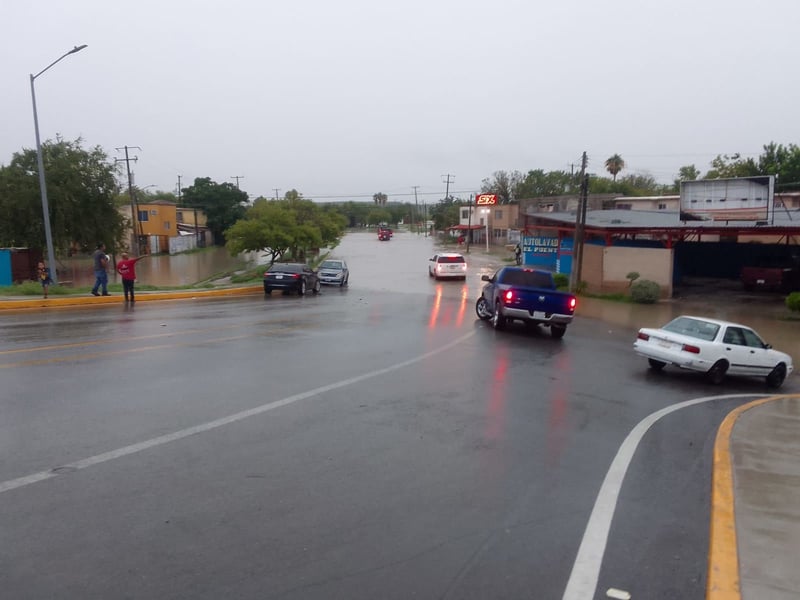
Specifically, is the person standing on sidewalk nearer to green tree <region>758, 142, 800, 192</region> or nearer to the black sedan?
the black sedan

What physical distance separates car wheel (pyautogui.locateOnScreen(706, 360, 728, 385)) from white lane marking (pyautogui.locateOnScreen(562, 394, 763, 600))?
6.14 meters

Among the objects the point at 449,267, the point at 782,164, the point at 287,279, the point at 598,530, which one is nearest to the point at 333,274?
the point at 287,279

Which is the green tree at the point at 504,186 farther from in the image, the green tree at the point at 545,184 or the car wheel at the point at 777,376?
the car wheel at the point at 777,376

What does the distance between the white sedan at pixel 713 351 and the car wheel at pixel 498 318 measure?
14.8ft

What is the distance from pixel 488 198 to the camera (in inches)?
3600

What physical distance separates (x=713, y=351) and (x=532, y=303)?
508 cm

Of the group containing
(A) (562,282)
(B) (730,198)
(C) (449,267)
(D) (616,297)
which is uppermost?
(B) (730,198)

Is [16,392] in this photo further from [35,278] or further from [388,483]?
[35,278]

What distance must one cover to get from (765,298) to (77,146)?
1578 inches

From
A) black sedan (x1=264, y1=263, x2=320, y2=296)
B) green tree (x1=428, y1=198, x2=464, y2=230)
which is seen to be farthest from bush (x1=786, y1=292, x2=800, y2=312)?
green tree (x1=428, y1=198, x2=464, y2=230)

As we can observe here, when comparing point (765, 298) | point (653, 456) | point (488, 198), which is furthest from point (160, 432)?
point (488, 198)

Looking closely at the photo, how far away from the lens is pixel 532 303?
59.7 ft

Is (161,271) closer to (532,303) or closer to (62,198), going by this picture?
(62,198)

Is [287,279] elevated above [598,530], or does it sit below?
below
